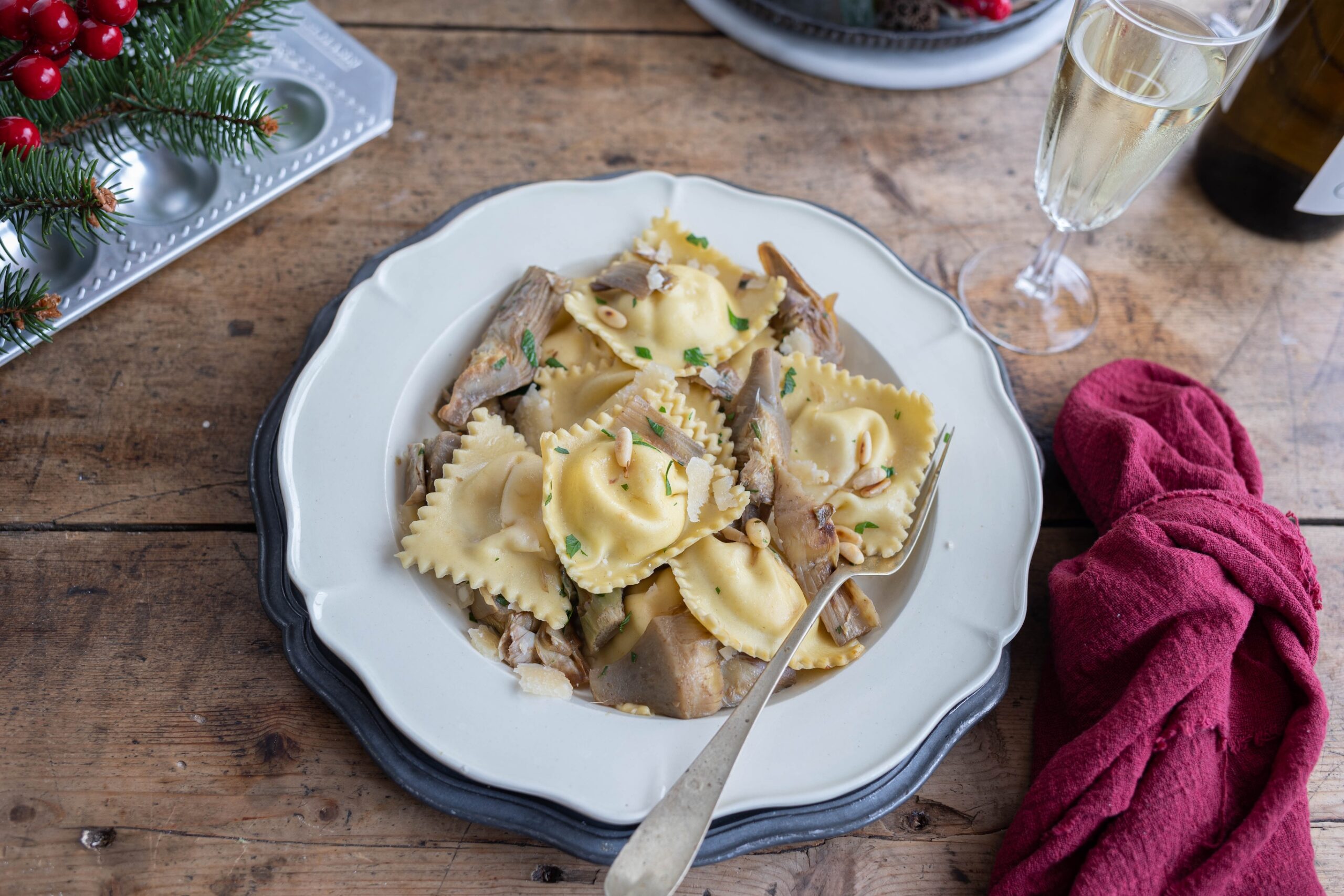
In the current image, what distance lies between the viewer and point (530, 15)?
3443 millimetres

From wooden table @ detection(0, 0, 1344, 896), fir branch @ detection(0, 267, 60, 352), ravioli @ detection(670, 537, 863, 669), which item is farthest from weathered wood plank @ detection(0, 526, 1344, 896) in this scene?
fir branch @ detection(0, 267, 60, 352)

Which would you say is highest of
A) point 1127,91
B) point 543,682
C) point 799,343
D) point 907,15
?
point 1127,91

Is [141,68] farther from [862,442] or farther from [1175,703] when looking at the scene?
[1175,703]

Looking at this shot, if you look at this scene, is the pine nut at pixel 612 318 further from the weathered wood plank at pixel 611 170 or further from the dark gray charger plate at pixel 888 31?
the dark gray charger plate at pixel 888 31

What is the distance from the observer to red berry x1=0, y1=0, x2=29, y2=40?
1.85 meters

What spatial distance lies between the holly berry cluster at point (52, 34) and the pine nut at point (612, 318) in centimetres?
125

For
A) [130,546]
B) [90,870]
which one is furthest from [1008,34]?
[90,870]

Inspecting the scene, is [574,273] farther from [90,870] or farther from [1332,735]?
[1332,735]

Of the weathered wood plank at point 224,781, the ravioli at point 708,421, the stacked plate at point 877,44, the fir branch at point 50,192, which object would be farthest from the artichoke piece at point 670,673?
the stacked plate at point 877,44

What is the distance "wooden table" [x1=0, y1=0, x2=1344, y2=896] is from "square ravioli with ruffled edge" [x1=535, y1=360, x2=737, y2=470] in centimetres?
56

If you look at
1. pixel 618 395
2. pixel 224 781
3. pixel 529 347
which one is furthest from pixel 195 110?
pixel 224 781

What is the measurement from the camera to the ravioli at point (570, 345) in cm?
249

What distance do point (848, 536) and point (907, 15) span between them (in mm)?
2177

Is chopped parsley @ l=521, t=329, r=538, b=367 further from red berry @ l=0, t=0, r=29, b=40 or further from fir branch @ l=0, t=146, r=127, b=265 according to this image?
red berry @ l=0, t=0, r=29, b=40
